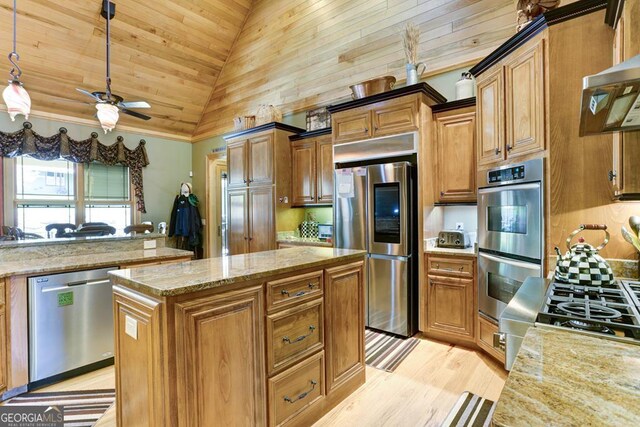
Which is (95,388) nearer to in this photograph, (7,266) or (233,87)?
(7,266)

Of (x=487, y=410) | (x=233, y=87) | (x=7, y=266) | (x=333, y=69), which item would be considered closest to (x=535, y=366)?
(x=487, y=410)

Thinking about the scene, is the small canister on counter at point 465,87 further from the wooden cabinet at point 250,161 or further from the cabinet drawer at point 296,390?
the cabinet drawer at point 296,390

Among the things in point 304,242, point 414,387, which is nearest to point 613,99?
point 414,387

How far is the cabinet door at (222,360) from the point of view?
4.36 feet

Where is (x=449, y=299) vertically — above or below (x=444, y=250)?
below

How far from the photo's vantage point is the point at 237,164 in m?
4.79

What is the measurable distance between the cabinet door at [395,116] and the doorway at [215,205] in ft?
12.0

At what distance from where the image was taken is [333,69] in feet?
14.0

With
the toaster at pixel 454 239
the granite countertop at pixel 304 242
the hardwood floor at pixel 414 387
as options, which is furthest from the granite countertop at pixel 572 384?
the granite countertop at pixel 304 242

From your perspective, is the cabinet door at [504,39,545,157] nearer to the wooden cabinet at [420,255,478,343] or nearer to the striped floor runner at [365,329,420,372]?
the wooden cabinet at [420,255,478,343]

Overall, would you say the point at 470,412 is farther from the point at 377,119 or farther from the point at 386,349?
the point at 377,119

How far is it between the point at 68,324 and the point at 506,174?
3.51 meters

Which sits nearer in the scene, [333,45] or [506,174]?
[506,174]

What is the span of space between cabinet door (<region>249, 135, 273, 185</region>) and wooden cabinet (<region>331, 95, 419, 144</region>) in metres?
Result: 1.07
